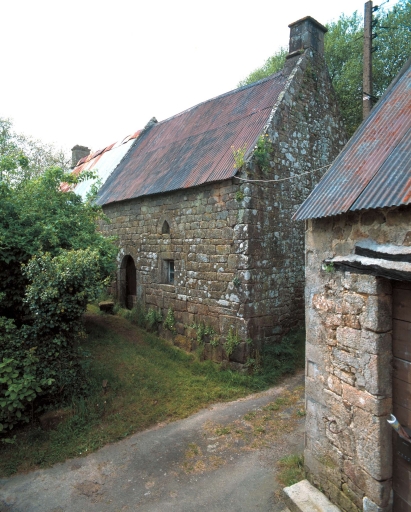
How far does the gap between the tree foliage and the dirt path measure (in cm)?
131

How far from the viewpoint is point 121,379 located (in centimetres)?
707

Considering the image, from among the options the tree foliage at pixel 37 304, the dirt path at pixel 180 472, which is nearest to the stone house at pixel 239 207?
the dirt path at pixel 180 472

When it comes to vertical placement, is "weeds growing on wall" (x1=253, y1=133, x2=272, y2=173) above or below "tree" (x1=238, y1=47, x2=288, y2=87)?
below

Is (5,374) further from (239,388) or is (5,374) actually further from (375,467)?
(375,467)

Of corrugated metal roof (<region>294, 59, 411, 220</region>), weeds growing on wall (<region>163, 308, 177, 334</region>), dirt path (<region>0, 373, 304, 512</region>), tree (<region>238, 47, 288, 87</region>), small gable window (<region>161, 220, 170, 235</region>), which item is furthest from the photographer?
tree (<region>238, 47, 288, 87</region>)

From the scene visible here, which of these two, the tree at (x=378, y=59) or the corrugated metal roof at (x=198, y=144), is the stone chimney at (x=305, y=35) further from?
the tree at (x=378, y=59)

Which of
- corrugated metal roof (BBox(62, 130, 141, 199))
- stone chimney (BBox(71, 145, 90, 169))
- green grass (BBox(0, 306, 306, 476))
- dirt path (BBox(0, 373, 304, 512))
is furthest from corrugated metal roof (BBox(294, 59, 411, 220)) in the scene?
stone chimney (BBox(71, 145, 90, 169))

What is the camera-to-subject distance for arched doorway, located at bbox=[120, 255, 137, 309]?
39.0 ft

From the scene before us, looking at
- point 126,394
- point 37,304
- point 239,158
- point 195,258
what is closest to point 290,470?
point 126,394

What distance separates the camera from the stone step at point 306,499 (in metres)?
3.63

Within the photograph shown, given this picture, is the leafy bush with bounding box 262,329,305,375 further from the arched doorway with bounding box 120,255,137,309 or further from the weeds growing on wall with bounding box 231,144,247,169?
the arched doorway with bounding box 120,255,137,309

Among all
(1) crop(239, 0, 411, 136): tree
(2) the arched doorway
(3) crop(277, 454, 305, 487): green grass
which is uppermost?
(1) crop(239, 0, 411, 136): tree

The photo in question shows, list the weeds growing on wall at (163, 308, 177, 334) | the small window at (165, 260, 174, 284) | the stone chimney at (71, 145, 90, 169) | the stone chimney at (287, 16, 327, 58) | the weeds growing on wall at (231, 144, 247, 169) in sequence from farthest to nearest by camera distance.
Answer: the stone chimney at (71, 145, 90, 169)
the small window at (165, 260, 174, 284)
the weeds growing on wall at (163, 308, 177, 334)
the stone chimney at (287, 16, 327, 58)
the weeds growing on wall at (231, 144, 247, 169)

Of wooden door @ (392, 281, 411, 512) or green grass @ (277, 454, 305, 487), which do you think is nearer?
wooden door @ (392, 281, 411, 512)
